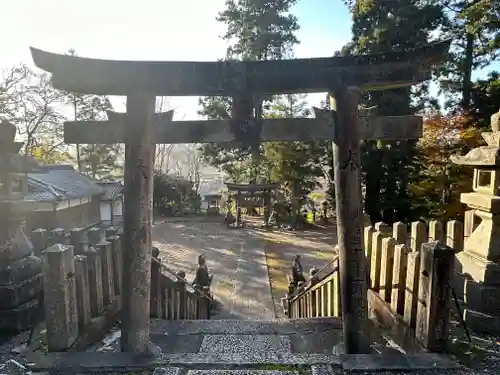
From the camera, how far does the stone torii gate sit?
3125 mm

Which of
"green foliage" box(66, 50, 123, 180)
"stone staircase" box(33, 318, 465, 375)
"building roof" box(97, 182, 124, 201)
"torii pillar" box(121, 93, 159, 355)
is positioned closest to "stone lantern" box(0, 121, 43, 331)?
"stone staircase" box(33, 318, 465, 375)

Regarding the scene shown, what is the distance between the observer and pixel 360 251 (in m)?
3.19

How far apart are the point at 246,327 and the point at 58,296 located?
2.13m

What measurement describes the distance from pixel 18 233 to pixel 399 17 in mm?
15473

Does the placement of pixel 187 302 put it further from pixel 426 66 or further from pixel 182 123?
pixel 426 66

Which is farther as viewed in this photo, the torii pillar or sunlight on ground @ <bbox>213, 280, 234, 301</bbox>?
sunlight on ground @ <bbox>213, 280, 234, 301</bbox>

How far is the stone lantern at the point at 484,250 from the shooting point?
3592 mm

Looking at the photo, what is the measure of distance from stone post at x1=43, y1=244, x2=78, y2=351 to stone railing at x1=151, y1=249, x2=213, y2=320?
1360 mm

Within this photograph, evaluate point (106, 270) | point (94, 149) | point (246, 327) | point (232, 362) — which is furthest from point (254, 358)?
point (94, 149)

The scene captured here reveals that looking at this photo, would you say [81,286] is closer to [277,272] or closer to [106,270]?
[106,270]

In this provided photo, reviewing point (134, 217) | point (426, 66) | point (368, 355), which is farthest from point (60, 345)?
point (426, 66)

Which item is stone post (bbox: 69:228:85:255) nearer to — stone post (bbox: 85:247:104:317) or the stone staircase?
stone post (bbox: 85:247:104:317)

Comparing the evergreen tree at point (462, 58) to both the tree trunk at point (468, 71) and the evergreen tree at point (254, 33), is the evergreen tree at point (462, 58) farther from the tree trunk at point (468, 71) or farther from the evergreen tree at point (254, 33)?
the evergreen tree at point (254, 33)

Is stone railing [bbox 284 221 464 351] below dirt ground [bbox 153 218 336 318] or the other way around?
the other way around
